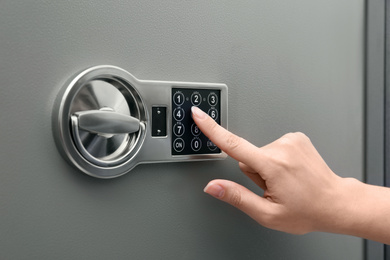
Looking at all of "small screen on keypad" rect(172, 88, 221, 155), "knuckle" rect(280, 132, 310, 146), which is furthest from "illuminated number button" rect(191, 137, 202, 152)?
"knuckle" rect(280, 132, 310, 146)

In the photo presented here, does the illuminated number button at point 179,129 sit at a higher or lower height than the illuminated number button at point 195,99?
lower

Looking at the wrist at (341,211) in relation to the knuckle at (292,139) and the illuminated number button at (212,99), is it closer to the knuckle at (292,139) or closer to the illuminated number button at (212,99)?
the knuckle at (292,139)

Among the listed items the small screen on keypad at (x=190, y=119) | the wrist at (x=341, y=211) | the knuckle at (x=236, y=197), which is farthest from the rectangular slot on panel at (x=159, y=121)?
the wrist at (x=341, y=211)

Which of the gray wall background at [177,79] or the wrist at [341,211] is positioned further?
the wrist at [341,211]

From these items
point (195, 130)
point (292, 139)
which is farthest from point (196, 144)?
point (292, 139)

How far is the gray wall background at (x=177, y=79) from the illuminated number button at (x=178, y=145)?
25 mm

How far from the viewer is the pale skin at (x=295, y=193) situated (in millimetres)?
480

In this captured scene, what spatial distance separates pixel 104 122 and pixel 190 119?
129mm

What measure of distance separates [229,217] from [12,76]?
343 millimetres

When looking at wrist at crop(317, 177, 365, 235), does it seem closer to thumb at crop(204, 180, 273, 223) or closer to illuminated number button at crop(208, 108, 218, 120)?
thumb at crop(204, 180, 273, 223)

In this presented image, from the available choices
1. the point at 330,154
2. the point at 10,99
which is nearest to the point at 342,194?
the point at 330,154

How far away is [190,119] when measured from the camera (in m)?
0.51

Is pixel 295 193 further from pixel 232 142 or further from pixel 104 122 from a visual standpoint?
pixel 104 122

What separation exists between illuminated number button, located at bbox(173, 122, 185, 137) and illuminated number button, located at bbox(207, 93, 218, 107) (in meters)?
0.06
